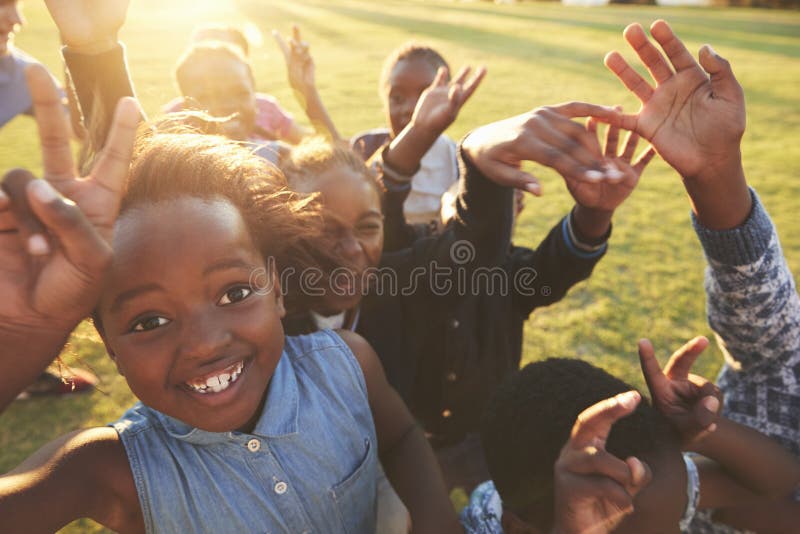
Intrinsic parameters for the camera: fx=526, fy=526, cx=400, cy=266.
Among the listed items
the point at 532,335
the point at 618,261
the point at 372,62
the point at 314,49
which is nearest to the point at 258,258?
the point at 532,335

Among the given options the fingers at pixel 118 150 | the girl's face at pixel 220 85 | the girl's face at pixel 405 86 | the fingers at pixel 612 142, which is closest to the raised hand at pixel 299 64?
the girl's face at pixel 220 85

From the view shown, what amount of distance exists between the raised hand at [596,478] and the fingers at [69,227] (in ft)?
2.96

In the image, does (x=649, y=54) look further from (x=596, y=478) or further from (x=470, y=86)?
(x=596, y=478)

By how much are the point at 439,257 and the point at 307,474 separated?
0.75 m

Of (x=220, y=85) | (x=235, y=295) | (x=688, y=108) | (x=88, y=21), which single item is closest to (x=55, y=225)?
(x=235, y=295)

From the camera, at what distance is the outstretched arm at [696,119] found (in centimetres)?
119

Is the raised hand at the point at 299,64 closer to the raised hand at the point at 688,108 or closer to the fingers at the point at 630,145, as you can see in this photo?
the fingers at the point at 630,145

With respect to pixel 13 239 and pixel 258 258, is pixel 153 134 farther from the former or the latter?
pixel 13 239

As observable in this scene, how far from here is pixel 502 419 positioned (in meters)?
1.35

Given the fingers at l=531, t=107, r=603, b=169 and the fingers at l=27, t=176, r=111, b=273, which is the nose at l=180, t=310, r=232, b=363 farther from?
the fingers at l=531, t=107, r=603, b=169

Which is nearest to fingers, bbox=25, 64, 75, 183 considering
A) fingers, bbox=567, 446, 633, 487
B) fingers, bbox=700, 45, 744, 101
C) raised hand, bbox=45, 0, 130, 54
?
raised hand, bbox=45, 0, 130, 54

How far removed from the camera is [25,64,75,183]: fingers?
2.37 feet

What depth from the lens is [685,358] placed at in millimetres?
1258

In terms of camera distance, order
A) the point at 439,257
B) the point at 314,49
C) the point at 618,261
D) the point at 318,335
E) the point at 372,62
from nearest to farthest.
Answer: the point at 318,335 → the point at 439,257 → the point at 618,261 → the point at 372,62 → the point at 314,49
